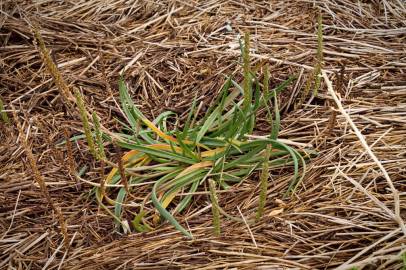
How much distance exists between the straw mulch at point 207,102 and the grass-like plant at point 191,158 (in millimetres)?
56

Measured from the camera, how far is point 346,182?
1.67 m

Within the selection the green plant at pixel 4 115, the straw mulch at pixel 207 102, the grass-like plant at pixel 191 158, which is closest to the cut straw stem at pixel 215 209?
the straw mulch at pixel 207 102

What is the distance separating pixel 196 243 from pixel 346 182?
0.54 meters

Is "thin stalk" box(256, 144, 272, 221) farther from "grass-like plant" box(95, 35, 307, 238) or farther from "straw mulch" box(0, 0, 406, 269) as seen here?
"grass-like plant" box(95, 35, 307, 238)

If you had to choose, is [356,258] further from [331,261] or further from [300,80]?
[300,80]

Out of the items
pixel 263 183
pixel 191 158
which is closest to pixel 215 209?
pixel 263 183

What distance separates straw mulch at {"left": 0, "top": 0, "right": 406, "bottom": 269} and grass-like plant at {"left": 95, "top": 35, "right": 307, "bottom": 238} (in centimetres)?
6

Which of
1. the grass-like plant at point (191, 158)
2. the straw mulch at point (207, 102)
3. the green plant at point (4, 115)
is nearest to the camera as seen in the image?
the straw mulch at point (207, 102)

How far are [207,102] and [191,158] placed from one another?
339 mm

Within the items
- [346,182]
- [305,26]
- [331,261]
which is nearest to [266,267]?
[331,261]

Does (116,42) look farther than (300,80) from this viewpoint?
Yes

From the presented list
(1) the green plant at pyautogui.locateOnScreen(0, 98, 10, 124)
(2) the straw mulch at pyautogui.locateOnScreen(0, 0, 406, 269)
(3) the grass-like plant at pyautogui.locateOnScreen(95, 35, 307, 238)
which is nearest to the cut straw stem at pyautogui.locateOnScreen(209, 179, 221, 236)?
(2) the straw mulch at pyautogui.locateOnScreen(0, 0, 406, 269)

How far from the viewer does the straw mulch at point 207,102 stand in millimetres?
1517

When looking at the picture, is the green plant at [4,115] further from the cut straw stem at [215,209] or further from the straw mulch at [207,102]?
the cut straw stem at [215,209]
